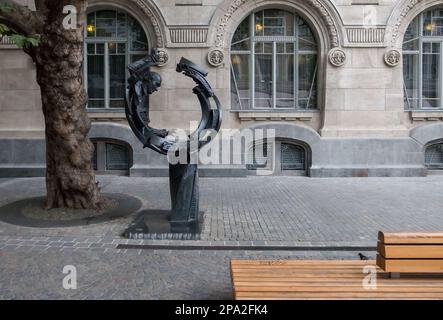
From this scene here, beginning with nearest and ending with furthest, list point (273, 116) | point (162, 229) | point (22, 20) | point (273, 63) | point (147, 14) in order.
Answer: point (162, 229) → point (22, 20) → point (147, 14) → point (273, 116) → point (273, 63)

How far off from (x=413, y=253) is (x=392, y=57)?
10.8 m

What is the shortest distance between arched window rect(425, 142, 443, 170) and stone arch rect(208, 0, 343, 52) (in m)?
4.28

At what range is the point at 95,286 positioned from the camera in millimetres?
5297

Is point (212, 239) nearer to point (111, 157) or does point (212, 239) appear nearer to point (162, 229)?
point (162, 229)

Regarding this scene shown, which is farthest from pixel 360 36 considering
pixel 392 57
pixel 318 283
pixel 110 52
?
pixel 318 283

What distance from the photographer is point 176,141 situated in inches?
314

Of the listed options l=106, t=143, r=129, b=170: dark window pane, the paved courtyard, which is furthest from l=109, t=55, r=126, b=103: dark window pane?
the paved courtyard

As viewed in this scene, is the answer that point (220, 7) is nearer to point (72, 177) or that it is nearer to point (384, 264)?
point (72, 177)

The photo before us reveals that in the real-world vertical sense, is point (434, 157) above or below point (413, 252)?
above

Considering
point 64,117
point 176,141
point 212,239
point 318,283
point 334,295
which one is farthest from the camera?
point 64,117

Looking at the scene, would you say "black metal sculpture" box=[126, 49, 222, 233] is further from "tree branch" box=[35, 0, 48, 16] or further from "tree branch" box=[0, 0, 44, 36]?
"tree branch" box=[35, 0, 48, 16]

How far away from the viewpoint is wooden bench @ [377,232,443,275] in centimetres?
398

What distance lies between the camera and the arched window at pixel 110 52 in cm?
1419

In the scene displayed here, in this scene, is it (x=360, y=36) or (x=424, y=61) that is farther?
(x=424, y=61)
